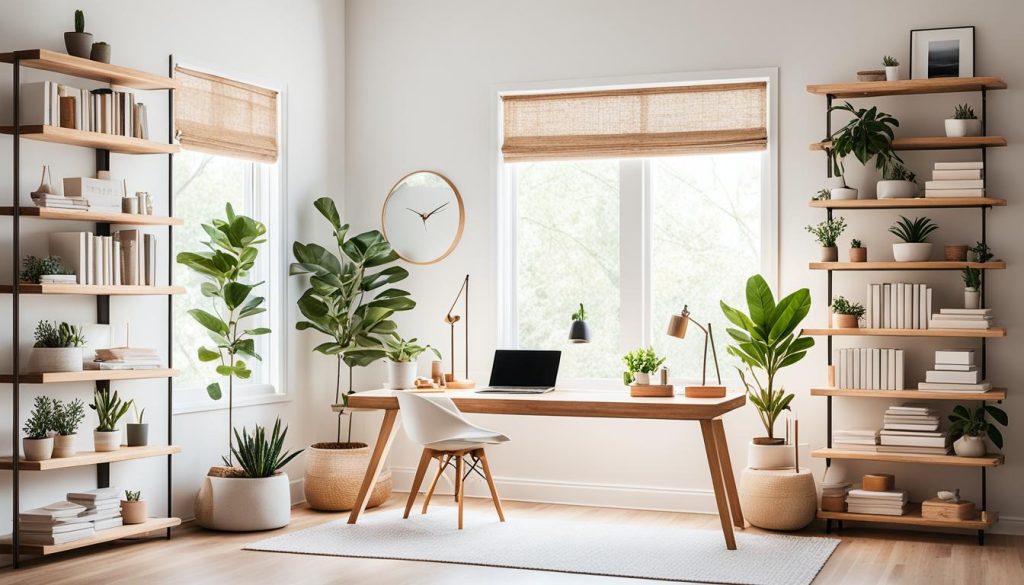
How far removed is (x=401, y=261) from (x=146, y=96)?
1.98 metres

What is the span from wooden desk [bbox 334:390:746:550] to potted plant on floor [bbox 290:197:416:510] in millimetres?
439

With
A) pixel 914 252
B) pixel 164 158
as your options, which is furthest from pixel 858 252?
pixel 164 158

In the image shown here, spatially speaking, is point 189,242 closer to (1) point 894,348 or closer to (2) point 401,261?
(2) point 401,261

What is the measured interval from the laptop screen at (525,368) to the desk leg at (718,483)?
3.20ft

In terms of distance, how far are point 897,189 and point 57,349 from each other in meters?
3.94

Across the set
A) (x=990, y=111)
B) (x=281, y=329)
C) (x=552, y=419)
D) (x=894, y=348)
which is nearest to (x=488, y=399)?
(x=552, y=419)

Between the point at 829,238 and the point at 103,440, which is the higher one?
the point at 829,238

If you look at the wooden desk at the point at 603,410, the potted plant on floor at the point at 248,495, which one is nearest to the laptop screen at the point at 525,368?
the wooden desk at the point at 603,410

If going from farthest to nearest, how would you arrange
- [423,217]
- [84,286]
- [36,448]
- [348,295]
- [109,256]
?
[423,217]
[348,295]
[109,256]
[84,286]
[36,448]

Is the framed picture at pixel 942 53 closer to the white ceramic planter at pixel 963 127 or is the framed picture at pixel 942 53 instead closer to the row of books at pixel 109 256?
the white ceramic planter at pixel 963 127

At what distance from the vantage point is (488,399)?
18.3 ft

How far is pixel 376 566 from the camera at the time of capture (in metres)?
4.87

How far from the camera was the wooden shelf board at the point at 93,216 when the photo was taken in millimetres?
4645

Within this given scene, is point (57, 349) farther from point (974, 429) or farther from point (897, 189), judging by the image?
point (974, 429)
